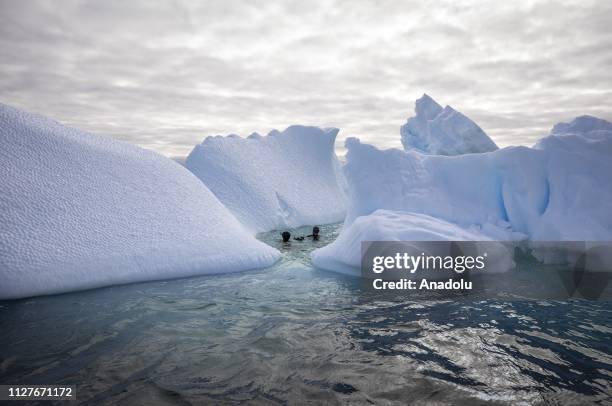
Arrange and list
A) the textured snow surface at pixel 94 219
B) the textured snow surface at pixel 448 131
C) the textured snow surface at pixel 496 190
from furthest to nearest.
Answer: the textured snow surface at pixel 448 131
the textured snow surface at pixel 496 190
the textured snow surface at pixel 94 219

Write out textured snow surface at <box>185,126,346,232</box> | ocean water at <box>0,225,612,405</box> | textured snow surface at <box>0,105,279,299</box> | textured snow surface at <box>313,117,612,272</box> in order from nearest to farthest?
ocean water at <box>0,225,612,405</box>
textured snow surface at <box>0,105,279,299</box>
textured snow surface at <box>313,117,612,272</box>
textured snow surface at <box>185,126,346,232</box>

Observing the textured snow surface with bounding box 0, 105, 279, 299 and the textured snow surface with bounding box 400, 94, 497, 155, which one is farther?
the textured snow surface with bounding box 400, 94, 497, 155

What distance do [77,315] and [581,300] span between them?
7.53 meters

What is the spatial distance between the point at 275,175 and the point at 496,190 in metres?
10.3

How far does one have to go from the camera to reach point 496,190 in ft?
31.2

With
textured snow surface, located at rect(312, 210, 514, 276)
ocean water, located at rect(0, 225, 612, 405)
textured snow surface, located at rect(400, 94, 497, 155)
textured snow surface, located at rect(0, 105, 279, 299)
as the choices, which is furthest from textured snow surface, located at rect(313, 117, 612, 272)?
textured snow surface, located at rect(400, 94, 497, 155)

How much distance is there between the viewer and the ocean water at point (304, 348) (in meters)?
3.33

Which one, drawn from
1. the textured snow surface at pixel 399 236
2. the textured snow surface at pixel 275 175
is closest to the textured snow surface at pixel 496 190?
the textured snow surface at pixel 399 236

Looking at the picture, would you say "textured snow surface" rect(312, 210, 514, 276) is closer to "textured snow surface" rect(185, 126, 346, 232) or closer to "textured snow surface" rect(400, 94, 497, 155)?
"textured snow surface" rect(400, 94, 497, 155)

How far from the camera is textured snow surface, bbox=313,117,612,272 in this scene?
788cm

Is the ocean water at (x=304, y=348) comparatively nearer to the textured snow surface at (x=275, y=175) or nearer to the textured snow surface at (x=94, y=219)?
the textured snow surface at (x=94, y=219)

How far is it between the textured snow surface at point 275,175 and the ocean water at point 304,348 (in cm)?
919

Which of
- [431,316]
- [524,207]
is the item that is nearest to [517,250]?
[524,207]

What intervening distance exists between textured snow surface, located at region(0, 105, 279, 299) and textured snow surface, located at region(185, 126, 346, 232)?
5937 millimetres
